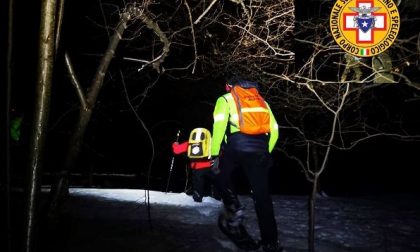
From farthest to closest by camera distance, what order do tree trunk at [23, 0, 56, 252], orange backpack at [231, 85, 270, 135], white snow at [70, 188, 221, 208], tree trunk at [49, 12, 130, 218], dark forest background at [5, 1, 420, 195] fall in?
dark forest background at [5, 1, 420, 195], white snow at [70, 188, 221, 208], tree trunk at [49, 12, 130, 218], orange backpack at [231, 85, 270, 135], tree trunk at [23, 0, 56, 252]

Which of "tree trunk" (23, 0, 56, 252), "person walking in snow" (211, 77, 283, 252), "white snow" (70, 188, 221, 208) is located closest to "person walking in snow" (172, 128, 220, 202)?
"white snow" (70, 188, 221, 208)

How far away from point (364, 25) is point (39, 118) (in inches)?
335

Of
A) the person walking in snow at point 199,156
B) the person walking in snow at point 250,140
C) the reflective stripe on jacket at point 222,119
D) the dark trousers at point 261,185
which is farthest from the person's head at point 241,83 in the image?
the person walking in snow at point 199,156

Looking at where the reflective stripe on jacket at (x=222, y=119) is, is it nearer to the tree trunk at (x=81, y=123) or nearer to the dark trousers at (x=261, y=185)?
the dark trousers at (x=261, y=185)

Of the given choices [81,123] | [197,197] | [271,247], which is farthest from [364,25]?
[81,123]

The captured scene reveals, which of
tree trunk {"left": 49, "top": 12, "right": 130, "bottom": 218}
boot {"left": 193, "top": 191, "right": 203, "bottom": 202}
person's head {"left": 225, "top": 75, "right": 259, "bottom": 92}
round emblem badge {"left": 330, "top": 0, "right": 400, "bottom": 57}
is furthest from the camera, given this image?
round emblem badge {"left": 330, "top": 0, "right": 400, "bottom": 57}

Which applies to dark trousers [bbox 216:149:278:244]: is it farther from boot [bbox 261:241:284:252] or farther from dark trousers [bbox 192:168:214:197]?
dark trousers [bbox 192:168:214:197]

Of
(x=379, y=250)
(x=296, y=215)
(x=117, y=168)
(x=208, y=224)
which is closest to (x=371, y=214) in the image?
(x=296, y=215)

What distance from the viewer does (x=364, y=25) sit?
10.0m

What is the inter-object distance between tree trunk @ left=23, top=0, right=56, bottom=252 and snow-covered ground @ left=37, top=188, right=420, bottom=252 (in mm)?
2209

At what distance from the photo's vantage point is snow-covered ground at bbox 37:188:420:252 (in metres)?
5.83

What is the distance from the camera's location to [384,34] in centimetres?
956

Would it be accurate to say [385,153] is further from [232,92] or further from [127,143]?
[232,92]

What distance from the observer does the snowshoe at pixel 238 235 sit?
5.74 metres
